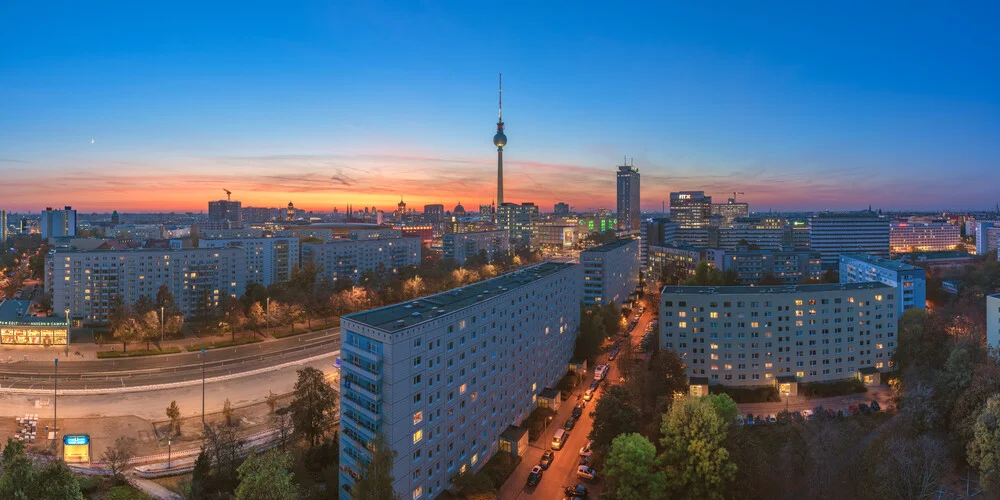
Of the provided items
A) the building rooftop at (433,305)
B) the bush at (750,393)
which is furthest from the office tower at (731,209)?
the building rooftop at (433,305)

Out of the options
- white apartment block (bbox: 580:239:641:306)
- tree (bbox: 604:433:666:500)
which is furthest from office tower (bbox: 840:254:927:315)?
tree (bbox: 604:433:666:500)

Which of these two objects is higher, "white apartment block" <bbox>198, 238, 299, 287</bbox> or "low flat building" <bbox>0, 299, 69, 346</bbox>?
"white apartment block" <bbox>198, 238, 299, 287</bbox>

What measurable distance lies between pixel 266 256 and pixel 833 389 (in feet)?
218

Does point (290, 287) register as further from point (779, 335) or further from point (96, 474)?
point (779, 335)

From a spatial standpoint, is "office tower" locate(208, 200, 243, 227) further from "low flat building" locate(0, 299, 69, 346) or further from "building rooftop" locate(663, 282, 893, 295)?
"building rooftop" locate(663, 282, 893, 295)

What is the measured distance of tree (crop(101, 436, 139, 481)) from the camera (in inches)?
861

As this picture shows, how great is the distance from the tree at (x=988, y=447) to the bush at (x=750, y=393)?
1164cm

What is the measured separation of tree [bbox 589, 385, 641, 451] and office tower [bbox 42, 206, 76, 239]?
14500 cm

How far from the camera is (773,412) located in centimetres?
3177


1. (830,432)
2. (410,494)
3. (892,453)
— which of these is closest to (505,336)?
(410,494)

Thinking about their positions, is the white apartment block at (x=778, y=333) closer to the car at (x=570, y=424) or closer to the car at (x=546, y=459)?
the car at (x=570, y=424)

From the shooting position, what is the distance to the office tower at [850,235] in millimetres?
85500

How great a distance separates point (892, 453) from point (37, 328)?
60579 millimetres

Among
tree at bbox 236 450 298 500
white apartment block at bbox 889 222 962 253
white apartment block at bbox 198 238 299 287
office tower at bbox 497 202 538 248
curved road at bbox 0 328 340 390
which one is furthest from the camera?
office tower at bbox 497 202 538 248
